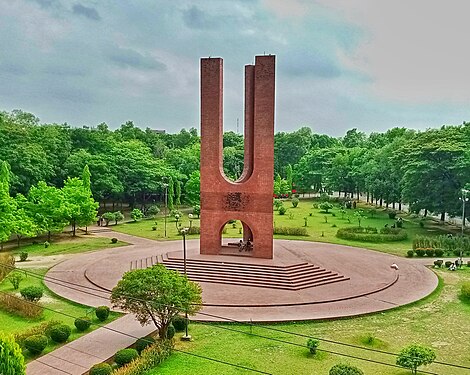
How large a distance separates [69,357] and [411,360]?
36.7ft

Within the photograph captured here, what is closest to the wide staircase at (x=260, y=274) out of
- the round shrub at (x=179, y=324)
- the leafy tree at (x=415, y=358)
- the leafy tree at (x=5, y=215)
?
the round shrub at (x=179, y=324)

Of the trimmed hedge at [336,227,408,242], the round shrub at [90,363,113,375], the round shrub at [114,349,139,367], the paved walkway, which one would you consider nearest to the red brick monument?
the paved walkway

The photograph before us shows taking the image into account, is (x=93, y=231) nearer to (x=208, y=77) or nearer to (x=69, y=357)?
(x=208, y=77)

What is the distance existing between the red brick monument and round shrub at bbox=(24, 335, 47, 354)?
1245 cm

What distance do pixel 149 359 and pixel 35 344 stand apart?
13.8ft

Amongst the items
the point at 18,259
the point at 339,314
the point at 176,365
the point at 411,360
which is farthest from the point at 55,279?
the point at 411,360

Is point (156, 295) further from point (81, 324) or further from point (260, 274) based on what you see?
point (260, 274)

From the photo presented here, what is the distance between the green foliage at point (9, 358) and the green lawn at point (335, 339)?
14.0 feet

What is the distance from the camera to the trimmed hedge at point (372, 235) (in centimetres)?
3816

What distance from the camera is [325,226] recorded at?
4559cm

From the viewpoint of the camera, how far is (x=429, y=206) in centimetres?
4134

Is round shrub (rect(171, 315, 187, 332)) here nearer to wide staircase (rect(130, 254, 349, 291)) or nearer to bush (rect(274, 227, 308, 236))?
wide staircase (rect(130, 254, 349, 291))

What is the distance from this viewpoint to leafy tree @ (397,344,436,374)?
14320mm

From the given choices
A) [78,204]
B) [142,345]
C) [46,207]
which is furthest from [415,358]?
[78,204]
